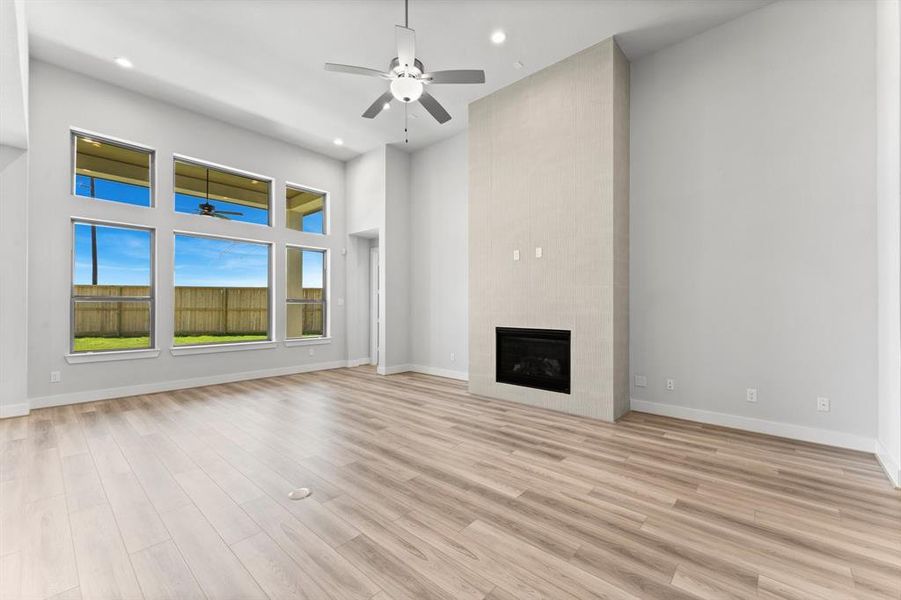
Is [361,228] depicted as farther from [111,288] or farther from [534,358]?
[534,358]

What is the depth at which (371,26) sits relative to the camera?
12.4ft

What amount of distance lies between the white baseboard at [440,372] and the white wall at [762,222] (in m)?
2.69

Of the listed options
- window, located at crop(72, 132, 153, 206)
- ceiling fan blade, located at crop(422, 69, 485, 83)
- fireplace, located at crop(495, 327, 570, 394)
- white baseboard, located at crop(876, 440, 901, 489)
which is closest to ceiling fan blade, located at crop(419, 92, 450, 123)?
ceiling fan blade, located at crop(422, 69, 485, 83)

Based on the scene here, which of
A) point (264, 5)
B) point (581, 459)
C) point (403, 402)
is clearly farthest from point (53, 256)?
point (581, 459)

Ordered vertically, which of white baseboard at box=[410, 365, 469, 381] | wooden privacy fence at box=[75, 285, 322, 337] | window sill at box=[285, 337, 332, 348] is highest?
wooden privacy fence at box=[75, 285, 322, 337]

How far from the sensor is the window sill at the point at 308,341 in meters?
6.72

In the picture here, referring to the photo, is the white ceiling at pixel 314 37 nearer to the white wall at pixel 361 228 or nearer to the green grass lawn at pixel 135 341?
the white wall at pixel 361 228

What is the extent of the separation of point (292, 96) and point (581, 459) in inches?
219

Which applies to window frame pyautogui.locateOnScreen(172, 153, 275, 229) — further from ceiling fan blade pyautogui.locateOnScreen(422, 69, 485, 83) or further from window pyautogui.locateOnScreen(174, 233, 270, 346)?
ceiling fan blade pyautogui.locateOnScreen(422, 69, 485, 83)

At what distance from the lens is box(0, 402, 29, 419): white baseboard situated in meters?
4.06

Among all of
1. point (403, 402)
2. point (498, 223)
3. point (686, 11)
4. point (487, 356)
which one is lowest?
point (403, 402)

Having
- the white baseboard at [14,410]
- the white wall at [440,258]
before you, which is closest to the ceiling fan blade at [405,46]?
the white wall at [440,258]

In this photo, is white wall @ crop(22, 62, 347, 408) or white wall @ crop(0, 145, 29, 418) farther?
white wall @ crop(22, 62, 347, 408)

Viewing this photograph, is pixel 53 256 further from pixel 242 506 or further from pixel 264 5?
pixel 242 506
